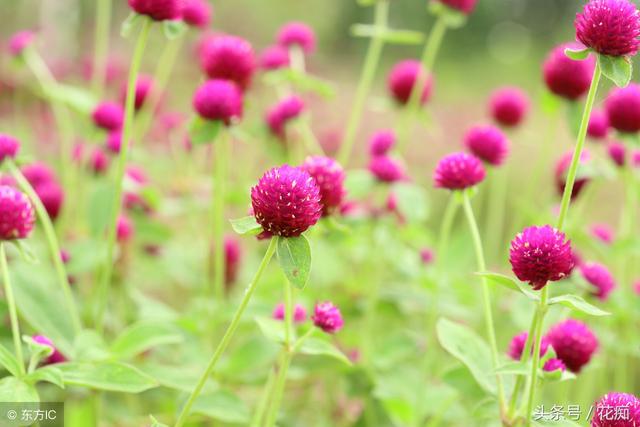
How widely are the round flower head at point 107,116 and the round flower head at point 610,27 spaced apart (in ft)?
4.01

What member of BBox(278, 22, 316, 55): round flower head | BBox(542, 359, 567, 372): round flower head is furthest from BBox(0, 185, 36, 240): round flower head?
BBox(278, 22, 316, 55): round flower head

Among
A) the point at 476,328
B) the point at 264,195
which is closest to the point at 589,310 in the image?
the point at 264,195

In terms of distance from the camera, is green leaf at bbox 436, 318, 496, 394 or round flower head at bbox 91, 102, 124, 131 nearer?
green leaf at bbox 436, 318, 496, 394

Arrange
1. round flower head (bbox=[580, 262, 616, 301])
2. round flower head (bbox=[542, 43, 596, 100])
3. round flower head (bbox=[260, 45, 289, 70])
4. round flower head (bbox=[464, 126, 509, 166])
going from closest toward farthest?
round flower head (bbox=[580, 262, 616, 301])
round flower head (bbox=[464, 126, 509, 166])
round flower head (bbox=[542, 43, 596, 100])
round flower head (bbox=[260, 45, 289, 70])

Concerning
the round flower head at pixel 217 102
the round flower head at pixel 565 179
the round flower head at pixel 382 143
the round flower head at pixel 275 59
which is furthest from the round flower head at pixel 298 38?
the round flower head at pixel 565 179

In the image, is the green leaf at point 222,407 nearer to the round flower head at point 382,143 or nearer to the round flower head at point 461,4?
the round flower head at point 382,143

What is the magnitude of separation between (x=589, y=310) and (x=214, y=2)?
12.6 metres

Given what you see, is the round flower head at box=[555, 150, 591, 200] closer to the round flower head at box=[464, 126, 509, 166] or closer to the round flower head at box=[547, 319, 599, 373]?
the round flower head at box=[464, 126, 509, 166]

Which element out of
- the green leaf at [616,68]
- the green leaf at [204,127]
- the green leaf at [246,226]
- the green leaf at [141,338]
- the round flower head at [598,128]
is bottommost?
the green leaf at [141,338]

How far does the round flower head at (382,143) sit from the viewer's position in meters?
1.96

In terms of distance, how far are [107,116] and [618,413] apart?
55.5 inches

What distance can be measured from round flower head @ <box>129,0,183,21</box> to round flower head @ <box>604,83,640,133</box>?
3.35 ft

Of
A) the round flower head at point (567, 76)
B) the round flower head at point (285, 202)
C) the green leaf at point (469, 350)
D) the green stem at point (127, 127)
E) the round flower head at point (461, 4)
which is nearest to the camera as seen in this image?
the round flower head at point (285, 202)

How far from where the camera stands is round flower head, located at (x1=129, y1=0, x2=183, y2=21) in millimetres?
1343
